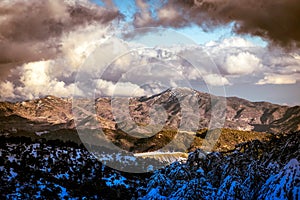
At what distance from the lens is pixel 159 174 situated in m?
9.03

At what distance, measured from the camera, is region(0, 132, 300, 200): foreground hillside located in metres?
6.64

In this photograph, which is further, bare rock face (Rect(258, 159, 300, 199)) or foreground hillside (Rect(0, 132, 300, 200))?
foreground hillside (Rect(0, 132, 300, 200))

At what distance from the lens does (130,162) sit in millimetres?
51125

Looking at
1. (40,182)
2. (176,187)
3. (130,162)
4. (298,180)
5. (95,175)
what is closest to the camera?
(298,180)

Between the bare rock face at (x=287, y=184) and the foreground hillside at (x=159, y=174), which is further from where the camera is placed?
the foreground hillside at (x=159, y=174)

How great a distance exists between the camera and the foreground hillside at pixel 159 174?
6.64 meters

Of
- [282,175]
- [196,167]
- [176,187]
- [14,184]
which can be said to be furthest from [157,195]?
[14,184]

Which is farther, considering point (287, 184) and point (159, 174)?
point (159, 174)

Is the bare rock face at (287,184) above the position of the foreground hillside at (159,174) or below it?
below

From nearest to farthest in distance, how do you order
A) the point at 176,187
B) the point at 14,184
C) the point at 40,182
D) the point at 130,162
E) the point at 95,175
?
the point at 176,187, the point at 14,184, the point at 40,182, the point at 95,175, the point at 130,162

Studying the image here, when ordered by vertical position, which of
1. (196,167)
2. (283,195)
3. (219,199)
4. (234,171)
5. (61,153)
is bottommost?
(283,195)

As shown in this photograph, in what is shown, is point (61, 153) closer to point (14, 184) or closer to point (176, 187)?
point (14, 184)

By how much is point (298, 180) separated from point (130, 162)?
153 ft

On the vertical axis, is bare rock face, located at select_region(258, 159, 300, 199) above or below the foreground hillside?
below
